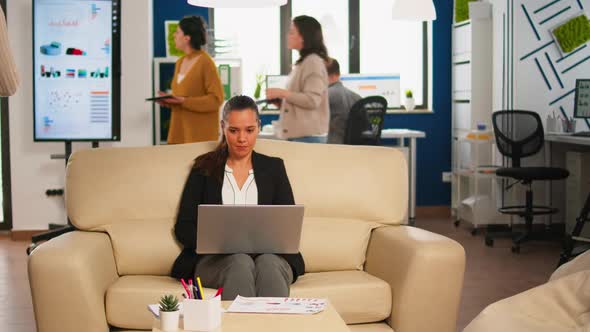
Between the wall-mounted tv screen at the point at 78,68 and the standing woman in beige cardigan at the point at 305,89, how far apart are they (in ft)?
4.64

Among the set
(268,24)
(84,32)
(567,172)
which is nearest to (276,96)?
(84,32)

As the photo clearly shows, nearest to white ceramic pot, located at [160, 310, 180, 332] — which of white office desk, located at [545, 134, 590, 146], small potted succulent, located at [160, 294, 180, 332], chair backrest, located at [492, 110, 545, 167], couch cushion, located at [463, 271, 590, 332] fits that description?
small potted succulent, located at [160, 294, 180, 332]

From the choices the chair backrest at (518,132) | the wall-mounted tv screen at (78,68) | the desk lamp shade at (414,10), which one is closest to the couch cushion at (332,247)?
the desk lamp shade at (414,10)

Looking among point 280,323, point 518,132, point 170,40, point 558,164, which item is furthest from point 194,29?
point 280,323

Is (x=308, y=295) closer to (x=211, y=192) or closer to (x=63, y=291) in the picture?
(x=211, y=192)

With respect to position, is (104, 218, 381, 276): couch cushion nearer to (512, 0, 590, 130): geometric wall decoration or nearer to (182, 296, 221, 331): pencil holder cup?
(182, 296, 221, 331): pencil holder cup

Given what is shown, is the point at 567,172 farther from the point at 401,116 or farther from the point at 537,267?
the point at 401,116

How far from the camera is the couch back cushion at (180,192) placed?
359cm

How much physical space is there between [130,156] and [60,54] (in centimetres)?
278

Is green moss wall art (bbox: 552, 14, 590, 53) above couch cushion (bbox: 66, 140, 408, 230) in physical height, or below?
above

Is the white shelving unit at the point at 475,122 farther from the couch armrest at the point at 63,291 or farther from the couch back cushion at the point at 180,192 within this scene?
the couch armrest at the point at 63,291

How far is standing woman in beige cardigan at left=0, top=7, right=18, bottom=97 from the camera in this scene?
2985 mm

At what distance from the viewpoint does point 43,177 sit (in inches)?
276

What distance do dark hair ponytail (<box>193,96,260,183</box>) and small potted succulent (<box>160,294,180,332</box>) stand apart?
1213mm
